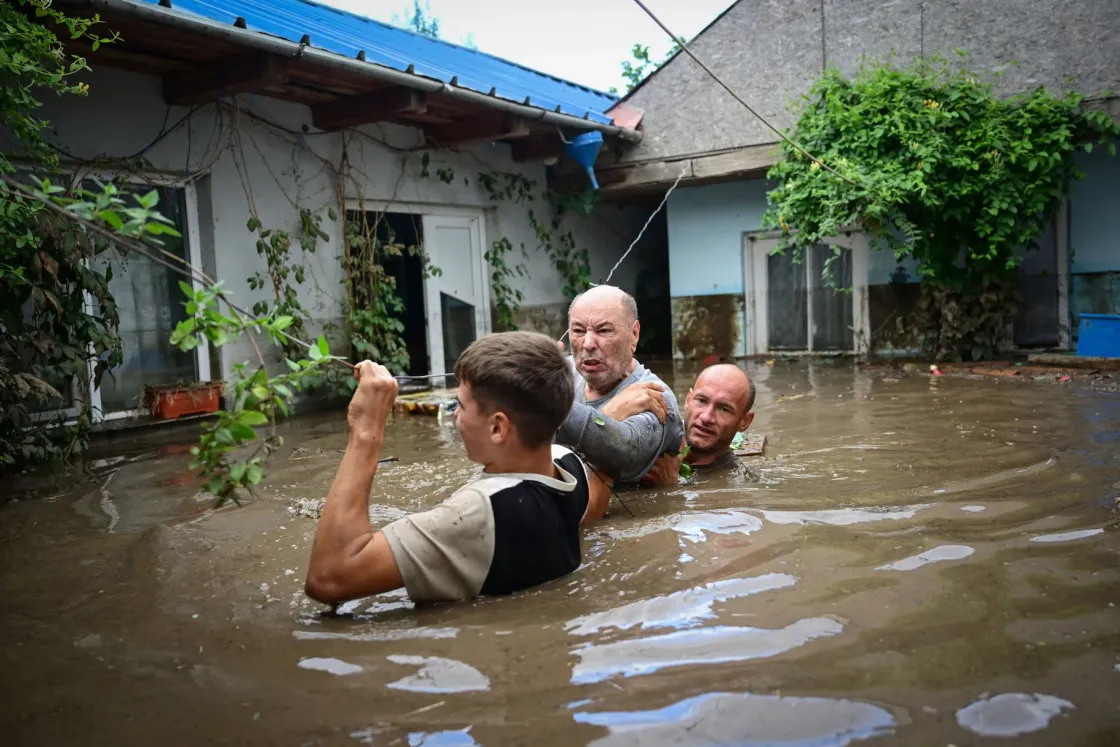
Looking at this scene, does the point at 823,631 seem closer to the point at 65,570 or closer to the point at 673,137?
the point at 65,570

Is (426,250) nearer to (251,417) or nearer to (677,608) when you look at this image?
(251,417)

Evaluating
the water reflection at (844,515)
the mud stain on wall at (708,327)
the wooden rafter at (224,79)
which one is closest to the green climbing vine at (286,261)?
the wooden rafter at (224,79)

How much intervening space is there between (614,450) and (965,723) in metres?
1.79

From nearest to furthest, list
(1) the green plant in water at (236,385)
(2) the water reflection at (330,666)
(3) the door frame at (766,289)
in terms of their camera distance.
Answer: (2) the water reflection at (330,666) → (1) the green plant in water at (236,385) → (3) the door frame at (766,289)

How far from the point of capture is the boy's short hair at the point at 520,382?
254 centimetres

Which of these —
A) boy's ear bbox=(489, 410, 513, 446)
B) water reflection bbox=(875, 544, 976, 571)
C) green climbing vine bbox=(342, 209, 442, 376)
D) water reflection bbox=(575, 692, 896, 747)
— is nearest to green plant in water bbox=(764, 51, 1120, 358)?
green climbing vine bbox=(342, 209, 442, 376)

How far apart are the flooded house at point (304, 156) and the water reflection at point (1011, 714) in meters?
6.02

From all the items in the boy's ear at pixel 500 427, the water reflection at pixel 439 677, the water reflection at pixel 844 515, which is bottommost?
the water reflection at pixel 439 677

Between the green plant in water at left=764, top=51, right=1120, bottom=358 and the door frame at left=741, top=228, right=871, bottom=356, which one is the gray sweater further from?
the door frame at left=741, top=228, right=871, bottom=356

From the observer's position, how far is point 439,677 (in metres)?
2.12

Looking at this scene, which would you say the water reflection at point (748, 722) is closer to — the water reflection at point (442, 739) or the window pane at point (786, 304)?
the water reflection at point (442, 739)

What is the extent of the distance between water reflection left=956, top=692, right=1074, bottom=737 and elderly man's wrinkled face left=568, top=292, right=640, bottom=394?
2314 millimetres

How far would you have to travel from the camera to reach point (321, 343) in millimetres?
2432

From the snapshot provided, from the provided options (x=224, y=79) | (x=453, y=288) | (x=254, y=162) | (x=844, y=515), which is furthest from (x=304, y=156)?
(x=844, y=515)
